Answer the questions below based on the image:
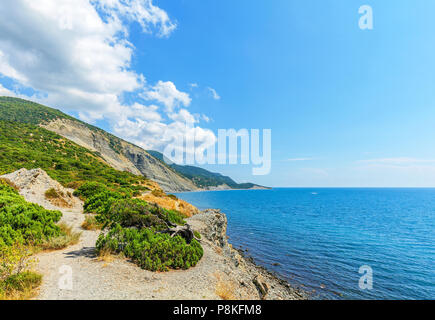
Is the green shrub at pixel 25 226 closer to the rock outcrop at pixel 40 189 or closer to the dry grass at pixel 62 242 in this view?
the dry grass at pixel 62 242

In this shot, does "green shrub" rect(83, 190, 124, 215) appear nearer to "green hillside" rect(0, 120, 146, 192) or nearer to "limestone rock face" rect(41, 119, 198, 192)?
"green hillside" rect(0, 120, 146, 192)

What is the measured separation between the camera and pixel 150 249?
32.7 ft

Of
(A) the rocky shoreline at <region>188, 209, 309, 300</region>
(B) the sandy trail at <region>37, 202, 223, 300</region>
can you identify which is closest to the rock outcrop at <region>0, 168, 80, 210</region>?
(B) the sandy trail at <region>37, 202, 223, 300</region>

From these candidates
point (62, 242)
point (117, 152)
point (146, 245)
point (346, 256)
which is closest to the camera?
point (146, 245)

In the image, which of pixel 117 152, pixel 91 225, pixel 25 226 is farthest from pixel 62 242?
pixel 117 152

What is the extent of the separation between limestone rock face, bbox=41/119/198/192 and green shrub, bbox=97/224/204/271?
218 ft

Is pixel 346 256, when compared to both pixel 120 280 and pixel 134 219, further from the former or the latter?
pixel 120 280

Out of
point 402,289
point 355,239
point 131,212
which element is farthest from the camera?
point 355,239

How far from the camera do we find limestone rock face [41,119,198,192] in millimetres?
77319

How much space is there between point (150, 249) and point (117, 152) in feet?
353

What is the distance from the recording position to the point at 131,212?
44.3 feet
